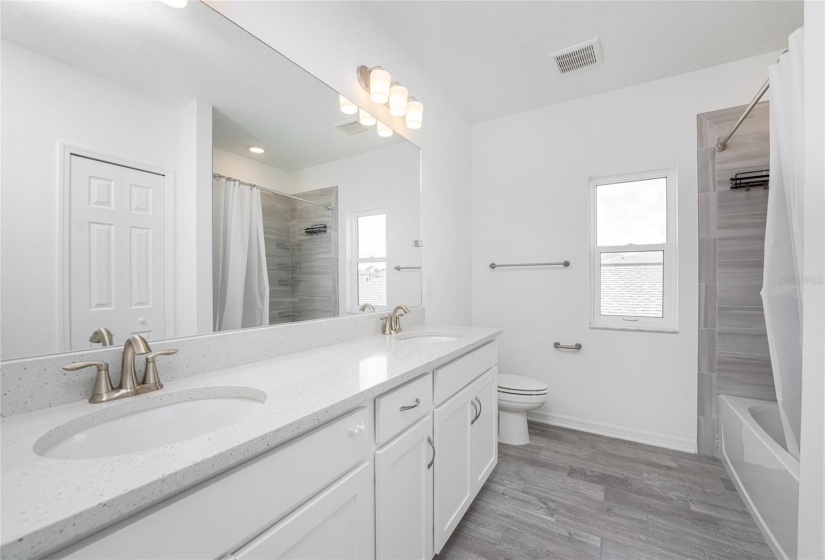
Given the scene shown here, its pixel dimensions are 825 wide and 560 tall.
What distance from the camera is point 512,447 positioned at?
7.58 feet

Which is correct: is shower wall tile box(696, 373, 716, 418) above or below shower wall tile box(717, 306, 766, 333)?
below

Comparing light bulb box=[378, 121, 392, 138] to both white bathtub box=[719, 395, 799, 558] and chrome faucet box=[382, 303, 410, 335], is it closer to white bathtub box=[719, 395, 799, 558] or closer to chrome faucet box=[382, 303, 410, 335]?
chrome faucet box=[382, 303, 410, 335]

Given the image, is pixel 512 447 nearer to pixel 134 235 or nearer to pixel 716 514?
pixel 716 514

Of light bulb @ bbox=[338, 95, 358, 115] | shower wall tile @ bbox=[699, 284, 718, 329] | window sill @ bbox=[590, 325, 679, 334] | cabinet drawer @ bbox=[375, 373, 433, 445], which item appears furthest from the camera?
window sill @ bbox=[590, 325, 679, 334]

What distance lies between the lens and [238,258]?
1206 mm

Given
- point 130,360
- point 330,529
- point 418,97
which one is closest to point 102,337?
point 130,360

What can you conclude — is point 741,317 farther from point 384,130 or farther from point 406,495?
point 384,130

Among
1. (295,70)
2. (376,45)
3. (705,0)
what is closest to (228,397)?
(295,70)

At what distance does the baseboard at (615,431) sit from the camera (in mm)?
2273

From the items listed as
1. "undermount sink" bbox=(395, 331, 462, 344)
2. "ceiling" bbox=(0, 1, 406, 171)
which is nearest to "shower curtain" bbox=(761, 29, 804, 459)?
"undermount sink" bbox=(395, 331, 462, 344)

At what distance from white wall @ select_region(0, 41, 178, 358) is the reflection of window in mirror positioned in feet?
3.46

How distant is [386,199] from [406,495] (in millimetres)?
1459

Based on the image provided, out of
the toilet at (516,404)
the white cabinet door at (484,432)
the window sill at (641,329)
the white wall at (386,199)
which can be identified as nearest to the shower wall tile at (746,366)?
the window sill at (641,329)

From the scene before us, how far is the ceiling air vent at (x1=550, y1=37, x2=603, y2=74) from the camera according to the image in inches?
79.9
